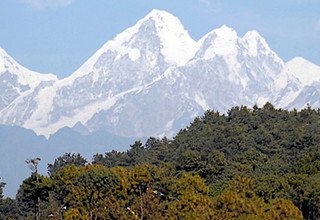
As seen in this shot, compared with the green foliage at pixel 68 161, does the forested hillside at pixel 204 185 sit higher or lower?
Result: lower

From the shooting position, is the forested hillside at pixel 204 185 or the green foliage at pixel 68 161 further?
the green foliage at pixel 68 161

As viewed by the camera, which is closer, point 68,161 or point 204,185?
point 204,185

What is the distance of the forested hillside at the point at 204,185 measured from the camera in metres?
73.6

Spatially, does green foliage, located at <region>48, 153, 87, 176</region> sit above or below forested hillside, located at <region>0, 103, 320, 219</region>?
above

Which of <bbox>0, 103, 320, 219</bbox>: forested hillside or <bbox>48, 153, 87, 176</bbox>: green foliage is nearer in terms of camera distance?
<bbox>0, 103, 320, 219</bbox>: forested hillside

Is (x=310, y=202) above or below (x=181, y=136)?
below

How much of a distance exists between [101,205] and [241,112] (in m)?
62.0

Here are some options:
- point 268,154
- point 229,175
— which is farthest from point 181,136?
point 229,175

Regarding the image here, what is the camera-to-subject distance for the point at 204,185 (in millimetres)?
82688

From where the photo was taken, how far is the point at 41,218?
9138 centimetres

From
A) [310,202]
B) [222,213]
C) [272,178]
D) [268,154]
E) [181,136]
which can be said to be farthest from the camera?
[181,136]

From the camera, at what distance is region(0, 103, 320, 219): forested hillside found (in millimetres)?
73562

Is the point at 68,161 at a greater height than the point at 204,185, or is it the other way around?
the point at 68,161

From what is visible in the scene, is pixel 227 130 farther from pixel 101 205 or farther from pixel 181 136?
pixel 101 205
